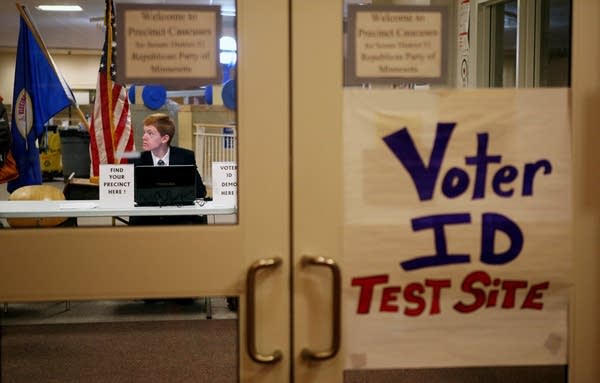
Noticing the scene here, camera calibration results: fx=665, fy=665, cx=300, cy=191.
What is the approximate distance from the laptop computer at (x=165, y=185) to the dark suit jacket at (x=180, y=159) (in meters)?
0.45

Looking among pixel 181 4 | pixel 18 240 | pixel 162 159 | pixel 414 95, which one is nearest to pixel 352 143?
pixel 414 95

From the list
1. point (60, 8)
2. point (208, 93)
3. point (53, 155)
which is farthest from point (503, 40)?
point (60, 8)

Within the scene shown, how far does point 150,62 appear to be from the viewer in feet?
5.25

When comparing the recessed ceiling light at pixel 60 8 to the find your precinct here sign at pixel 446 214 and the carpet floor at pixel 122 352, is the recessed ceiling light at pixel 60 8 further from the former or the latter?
the find your precinct here sign at pixel 446 214

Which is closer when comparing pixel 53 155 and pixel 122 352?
pixel 122 352

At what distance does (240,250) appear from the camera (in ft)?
5.35

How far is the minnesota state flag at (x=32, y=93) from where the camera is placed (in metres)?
3.57

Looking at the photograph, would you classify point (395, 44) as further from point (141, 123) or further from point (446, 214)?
point (141, 123)

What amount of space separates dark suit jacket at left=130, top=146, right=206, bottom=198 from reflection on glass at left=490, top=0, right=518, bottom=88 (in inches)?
94.9

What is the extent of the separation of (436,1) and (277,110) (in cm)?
51

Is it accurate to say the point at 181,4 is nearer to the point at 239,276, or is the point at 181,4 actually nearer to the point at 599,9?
the point at 239,276

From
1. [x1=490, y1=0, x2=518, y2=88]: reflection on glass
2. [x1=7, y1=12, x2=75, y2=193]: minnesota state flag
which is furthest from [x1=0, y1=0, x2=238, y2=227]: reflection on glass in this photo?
[x1=490, y1=0, x2=518, y2=88]: reflection on glass

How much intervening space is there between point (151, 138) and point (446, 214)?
12.1 ft

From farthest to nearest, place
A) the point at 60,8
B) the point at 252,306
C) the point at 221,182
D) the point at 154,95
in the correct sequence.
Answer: the point at 60,8, the point at 221,182, the point at 154,95, the point at 252,306
